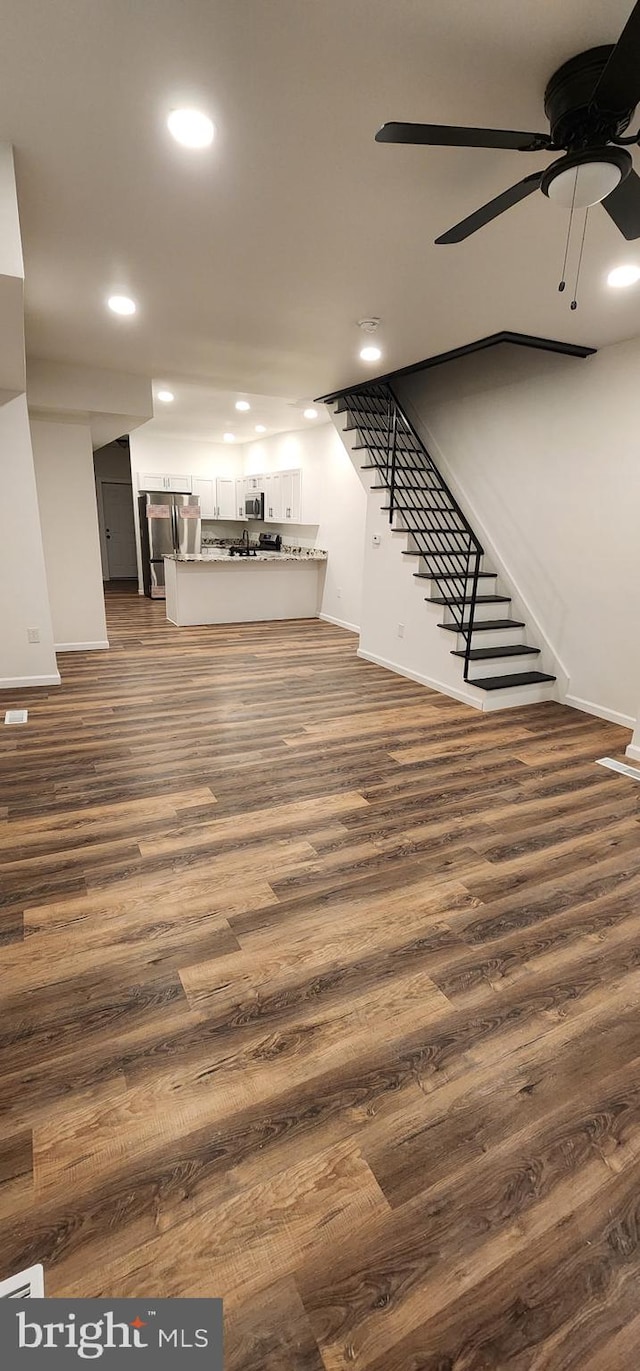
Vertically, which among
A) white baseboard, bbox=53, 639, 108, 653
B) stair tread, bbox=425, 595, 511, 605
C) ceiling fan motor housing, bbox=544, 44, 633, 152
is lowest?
white baseboard, bbox=53, 639, 108, 653

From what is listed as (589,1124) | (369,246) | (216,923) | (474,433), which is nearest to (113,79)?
(369,246)

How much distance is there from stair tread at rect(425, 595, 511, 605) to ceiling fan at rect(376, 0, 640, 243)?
3.27m

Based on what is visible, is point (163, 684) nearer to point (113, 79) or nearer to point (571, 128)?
point (113, 79)

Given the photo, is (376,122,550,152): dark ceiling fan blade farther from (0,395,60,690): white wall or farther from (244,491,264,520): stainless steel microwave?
(244,491,264,520): stainless steel microwave

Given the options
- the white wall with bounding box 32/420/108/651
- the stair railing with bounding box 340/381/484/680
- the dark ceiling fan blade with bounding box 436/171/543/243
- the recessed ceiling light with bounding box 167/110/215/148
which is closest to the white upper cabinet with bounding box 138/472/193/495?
the white wall with bounding box 32/420/108/651

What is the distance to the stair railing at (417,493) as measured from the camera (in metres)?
5.40

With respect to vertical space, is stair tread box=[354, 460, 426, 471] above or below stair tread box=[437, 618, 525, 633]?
above

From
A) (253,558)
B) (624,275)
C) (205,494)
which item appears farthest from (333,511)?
(624,275)

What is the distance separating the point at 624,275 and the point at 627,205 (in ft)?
4.51

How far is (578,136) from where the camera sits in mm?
1692

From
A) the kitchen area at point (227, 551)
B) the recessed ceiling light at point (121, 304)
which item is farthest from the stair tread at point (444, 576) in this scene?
the kitchen area at point (227, 551)

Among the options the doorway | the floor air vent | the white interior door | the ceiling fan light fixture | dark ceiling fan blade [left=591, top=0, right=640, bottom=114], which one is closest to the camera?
the floor air vent

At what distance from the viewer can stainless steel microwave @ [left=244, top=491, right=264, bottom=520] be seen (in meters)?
9.70

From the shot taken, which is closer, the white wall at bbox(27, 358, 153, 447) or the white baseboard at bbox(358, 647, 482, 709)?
the white baseboard at bbox(358, 647, 482, 709)
